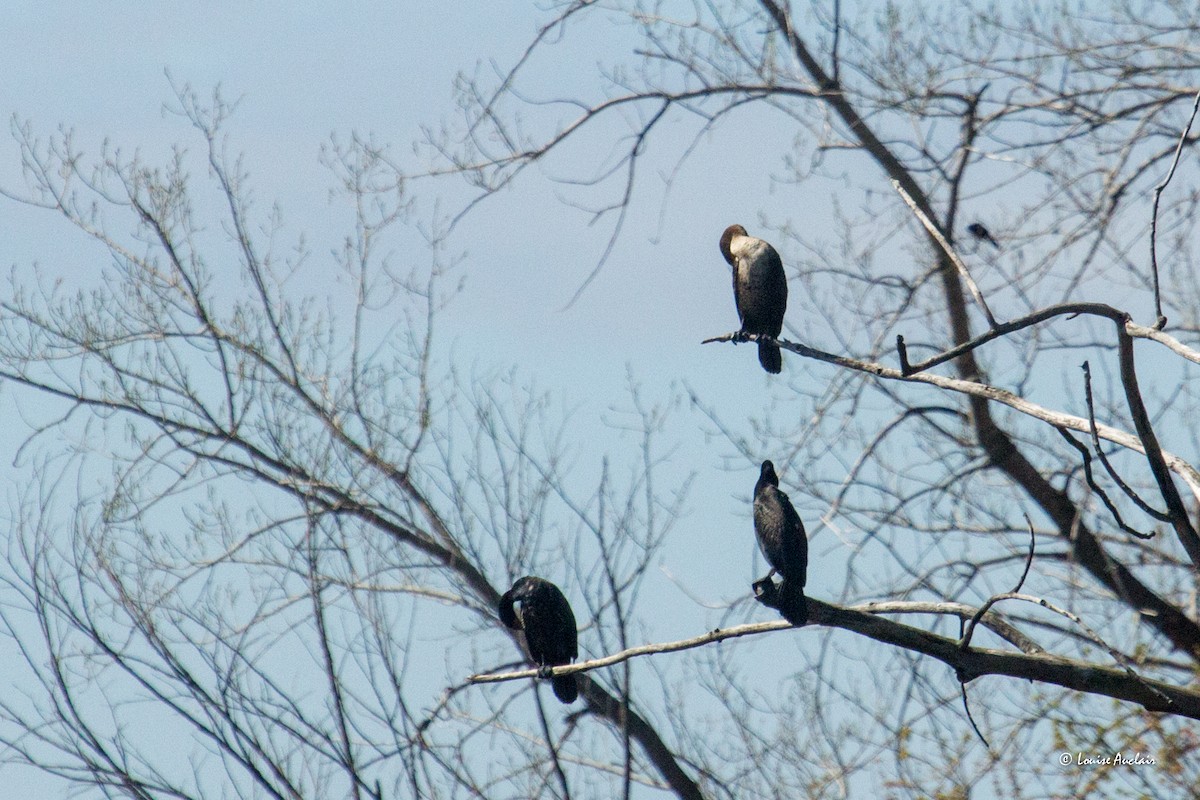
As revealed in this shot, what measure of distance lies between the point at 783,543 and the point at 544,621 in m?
1.72

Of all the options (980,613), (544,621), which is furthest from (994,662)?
(544,621)

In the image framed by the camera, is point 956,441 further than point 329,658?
Yes

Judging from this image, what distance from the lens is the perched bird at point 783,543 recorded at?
5.02 metres

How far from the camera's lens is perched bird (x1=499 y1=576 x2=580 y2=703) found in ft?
23.6

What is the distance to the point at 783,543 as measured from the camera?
231 inches

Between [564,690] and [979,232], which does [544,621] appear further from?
[979,232]

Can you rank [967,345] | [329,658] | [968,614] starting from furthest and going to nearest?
[329,658], [968,614], [967,345]

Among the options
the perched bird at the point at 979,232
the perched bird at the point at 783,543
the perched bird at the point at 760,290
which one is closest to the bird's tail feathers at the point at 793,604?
the perched bird at the point at 783,543

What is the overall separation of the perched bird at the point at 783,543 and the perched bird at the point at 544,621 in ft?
3.86

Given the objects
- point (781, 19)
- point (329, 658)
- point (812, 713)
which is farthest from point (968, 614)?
point (781, 19)

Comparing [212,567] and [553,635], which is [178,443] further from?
[553,635]

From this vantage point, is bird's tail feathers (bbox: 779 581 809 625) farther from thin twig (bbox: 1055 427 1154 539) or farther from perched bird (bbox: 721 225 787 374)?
perched bird (bbox: 721 225 787 374)

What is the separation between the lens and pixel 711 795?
9.61 meters

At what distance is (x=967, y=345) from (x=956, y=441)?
5879 mm
